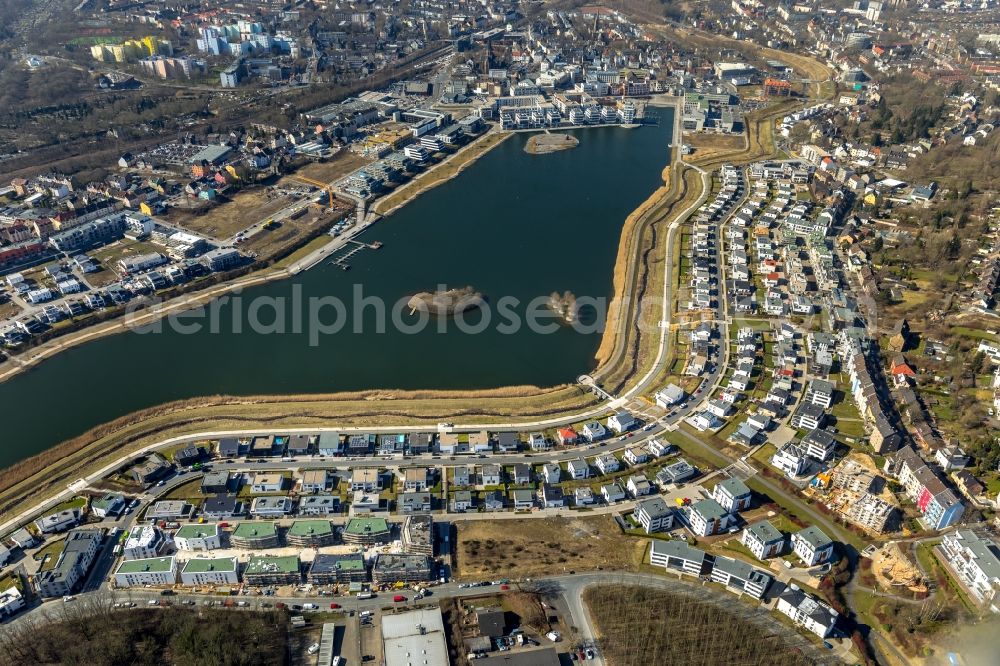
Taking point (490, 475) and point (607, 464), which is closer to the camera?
point (490, 475)

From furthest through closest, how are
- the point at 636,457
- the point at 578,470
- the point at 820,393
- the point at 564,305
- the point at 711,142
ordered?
1. the point at 711,142
2. the point at 564,305
3. the point at 820,393
4. the point at 636,457
5. the point at 578,470

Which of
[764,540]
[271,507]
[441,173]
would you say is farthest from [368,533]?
[441,173]

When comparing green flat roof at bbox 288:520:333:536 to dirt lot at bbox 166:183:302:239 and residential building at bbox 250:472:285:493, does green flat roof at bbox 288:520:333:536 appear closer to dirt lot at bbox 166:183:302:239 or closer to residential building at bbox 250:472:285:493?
residential building at bbox 250:472:285:493

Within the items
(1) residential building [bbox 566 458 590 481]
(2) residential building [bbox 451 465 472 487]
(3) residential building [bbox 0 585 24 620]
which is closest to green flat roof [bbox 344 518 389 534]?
(2) residential building [bbox 451 465 472 487]

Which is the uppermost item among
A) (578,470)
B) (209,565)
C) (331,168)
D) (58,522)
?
(331,168)

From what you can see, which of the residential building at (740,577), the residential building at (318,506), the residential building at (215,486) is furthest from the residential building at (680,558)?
the residential building at (215,486)

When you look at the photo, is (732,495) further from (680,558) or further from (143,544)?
(143,544)
